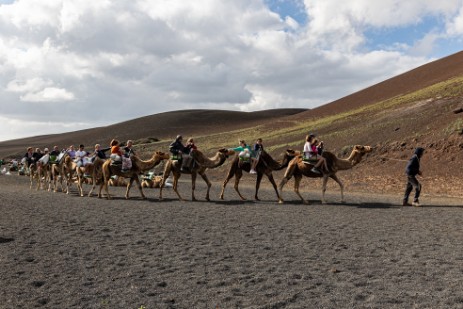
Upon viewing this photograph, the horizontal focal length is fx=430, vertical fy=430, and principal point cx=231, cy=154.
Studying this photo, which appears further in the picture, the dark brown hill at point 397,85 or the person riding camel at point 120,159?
the dark brown hill at point 397,85

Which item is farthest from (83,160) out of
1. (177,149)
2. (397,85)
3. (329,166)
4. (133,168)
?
(397,85)

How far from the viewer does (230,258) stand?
9391 mm

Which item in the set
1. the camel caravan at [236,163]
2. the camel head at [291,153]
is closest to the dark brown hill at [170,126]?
the camel caravan at [236,163]

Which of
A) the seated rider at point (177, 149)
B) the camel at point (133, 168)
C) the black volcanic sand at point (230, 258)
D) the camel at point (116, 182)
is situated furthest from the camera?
the camel at point (116, 182)

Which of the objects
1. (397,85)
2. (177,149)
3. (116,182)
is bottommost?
(116,182)

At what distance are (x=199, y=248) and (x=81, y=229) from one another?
4.26m

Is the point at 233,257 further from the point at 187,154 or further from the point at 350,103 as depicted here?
the point at 350,103

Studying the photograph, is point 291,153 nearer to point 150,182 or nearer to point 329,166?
point 329,166

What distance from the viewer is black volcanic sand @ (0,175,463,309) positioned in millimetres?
6926

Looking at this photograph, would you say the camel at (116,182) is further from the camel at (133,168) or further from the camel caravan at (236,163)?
the camel at (133,168)

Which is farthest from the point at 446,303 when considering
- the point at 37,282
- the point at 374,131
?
the point at 374,131

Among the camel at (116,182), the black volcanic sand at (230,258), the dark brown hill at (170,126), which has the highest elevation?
the dark brown hill at (170,126)

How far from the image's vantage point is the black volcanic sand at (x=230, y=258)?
693 cm

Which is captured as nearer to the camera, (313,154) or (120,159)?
(313,154)
